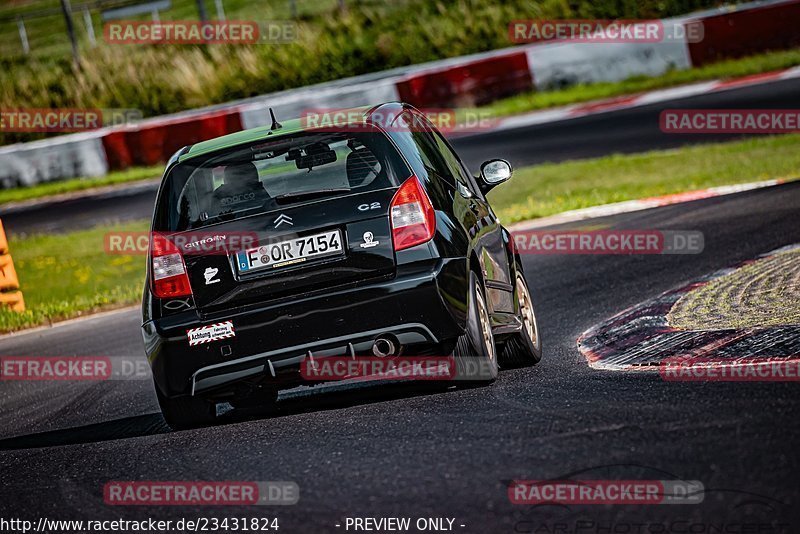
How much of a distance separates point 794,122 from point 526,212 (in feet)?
15.7

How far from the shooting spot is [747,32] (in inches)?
918

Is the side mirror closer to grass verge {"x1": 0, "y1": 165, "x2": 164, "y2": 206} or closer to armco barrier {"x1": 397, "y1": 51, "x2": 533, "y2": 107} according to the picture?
armco barrier {"x1": 397, "y1": 51, "x2": 533, "y2": 107}

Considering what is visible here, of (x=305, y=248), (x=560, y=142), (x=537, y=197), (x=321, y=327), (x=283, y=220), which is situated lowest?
(x=537, y=197)

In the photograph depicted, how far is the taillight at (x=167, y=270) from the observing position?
247 inches

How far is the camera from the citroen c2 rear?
6066mm

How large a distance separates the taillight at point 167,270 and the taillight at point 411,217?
1.04 metres

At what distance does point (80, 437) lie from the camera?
276 inches

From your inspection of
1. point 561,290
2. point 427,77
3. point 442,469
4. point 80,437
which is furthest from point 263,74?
point 442,469

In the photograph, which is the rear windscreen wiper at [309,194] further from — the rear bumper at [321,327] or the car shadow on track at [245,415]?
the car shadow on track at [245,415]

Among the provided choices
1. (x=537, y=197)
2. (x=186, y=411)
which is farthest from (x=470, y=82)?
(x=186, y=411)

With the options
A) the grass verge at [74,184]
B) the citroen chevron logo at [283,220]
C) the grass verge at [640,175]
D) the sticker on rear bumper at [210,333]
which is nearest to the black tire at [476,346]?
the citroen chevron logo at [283,220]

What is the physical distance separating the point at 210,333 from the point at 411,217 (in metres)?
1.09

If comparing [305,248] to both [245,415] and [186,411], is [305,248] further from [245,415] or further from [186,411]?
[245,415]

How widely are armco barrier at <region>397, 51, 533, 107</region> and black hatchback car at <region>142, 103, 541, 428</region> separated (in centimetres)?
1750
